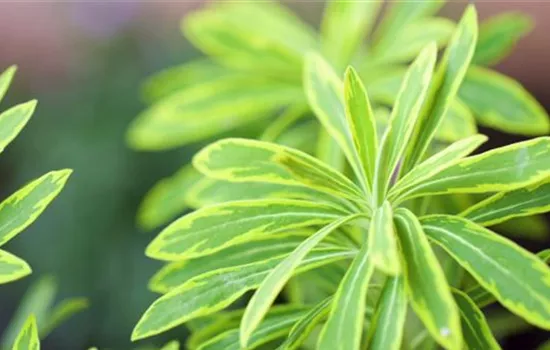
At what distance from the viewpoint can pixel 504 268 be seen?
21.4 inches

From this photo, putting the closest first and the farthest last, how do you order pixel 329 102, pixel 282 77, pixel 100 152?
pixel 329 102 < pixel 282 77 < pixel 100 152

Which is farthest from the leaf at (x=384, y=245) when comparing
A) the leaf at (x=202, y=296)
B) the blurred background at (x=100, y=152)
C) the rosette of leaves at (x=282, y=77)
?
the blurred background at (x=100, y=152)

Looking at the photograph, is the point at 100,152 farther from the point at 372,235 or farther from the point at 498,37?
the point at 372,235

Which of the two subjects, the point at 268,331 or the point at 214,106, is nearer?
the point at 268,331

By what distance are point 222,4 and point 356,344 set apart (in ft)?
2.70

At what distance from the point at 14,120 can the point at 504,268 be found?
1.27 ft

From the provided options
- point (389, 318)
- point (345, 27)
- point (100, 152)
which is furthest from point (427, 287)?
point (100, 152)

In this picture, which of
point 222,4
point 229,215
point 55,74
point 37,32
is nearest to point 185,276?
point 229,215

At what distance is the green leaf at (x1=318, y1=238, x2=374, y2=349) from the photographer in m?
0.53

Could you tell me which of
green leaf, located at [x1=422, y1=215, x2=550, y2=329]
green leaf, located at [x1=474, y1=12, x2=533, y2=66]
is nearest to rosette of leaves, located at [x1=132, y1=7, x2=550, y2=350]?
green leaf, located at [x1=422, y1=215, x2=550, y2=329]

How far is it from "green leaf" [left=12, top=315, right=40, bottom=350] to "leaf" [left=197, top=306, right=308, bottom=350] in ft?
0.45

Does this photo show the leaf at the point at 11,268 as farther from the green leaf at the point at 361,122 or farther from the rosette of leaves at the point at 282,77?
the rosette of leaves at the point at 282,77

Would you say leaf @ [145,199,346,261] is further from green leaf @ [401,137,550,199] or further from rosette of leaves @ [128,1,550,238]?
rosette of leaves @ [128,1,550,238]

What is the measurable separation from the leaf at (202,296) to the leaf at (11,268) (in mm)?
95
